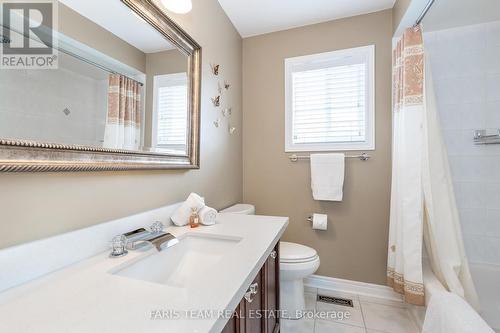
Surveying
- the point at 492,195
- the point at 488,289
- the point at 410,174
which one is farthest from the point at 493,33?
the point at 488,289

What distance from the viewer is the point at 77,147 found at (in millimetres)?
748

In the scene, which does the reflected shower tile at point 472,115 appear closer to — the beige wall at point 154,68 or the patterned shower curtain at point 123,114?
the beige wall at point 154,68

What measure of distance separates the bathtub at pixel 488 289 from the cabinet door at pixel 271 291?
4.82ft

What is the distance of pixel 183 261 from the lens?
994mm

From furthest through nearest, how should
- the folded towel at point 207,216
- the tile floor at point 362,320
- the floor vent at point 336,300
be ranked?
the floor vent at point 336,300 → the tile floor at point 362,320 → the folded towel at point 207,216

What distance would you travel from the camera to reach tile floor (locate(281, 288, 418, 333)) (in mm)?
1506

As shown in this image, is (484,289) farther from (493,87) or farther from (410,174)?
(493,87)

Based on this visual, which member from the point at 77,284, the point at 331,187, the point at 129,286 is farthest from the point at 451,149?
the point at 77,284

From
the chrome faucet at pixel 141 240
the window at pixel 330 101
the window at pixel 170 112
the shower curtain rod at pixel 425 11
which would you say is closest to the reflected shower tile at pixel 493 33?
the shower curtain rod at pixel 425 11

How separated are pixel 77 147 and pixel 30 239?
0.30 meters

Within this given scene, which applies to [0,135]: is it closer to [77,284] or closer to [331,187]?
[77,284]

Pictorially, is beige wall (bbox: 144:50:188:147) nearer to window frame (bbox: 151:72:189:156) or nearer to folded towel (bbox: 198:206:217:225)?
window frame (bbox: 151:72:189:156)

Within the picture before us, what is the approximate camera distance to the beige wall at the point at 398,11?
154 centimetres

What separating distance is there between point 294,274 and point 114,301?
1.29 meters
